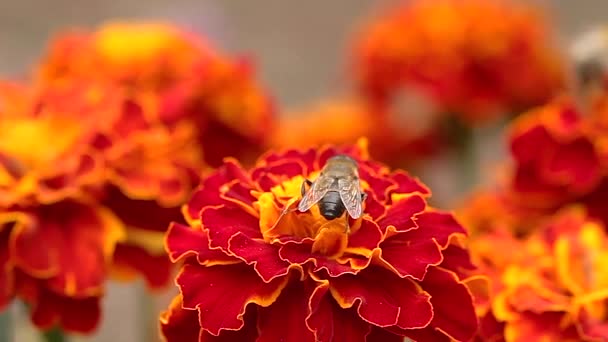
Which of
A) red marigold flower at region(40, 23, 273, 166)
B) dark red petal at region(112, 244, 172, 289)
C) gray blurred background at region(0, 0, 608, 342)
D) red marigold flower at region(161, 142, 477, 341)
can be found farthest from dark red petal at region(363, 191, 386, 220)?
gray blurred background at region(0, 0, 608, 342)

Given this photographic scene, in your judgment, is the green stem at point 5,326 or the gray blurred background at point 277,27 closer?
the green stem at point 5,326

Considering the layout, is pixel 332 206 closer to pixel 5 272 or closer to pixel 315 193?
pixel 315 193

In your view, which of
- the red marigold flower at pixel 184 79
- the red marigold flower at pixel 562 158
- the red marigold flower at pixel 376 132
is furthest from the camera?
the red marigold flower at pixel 376 132

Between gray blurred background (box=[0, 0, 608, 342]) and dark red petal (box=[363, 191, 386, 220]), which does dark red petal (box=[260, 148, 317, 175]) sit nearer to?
Answer: dark red petal (box=[363, 191, 386, 220])

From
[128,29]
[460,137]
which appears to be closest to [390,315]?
[128,29]

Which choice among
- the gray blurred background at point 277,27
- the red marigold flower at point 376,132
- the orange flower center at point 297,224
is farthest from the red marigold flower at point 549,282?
the gray blurred background at point 277,27

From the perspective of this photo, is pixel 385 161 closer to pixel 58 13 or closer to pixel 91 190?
pixel 91 190

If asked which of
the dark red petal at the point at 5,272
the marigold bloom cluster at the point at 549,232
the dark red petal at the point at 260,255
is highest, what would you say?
the marigold bloom cluster at the point at 549,232

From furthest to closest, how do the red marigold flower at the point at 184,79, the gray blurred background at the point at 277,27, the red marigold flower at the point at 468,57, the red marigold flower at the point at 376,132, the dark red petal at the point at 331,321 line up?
the gray blurred background at the point at 277,27 < the red marigold flower at the point at 376,132 < the red marigold flower at the point at 468,57 < the red marigold flower at the point at 184,79 < the dark red petal at the point at 331,321

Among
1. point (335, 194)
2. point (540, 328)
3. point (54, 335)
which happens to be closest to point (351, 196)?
point (335, 194)

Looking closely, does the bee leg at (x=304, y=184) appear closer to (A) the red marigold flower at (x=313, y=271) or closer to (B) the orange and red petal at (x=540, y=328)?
(A) the red marigold flower at (x=313, y=271)
